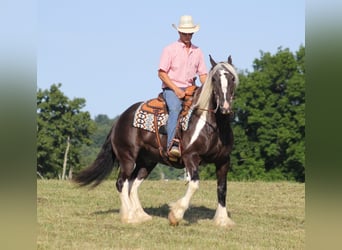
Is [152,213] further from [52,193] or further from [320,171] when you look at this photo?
[320,171]

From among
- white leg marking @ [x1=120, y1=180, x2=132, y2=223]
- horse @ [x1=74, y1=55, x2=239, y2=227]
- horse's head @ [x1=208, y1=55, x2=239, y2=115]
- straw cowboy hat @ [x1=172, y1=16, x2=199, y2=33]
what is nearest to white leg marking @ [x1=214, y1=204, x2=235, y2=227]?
horse @ [x1=74, y1=55, x2=239, y2=227]

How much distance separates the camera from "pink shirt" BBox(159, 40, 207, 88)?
9.44 m

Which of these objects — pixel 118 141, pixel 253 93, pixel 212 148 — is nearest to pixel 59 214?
pixel 118 141

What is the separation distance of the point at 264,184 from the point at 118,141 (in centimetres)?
806

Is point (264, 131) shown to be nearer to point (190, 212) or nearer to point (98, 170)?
point (190, 212)

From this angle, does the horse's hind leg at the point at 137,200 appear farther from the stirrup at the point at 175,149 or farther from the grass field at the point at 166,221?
the stirrup at the point at 175,149

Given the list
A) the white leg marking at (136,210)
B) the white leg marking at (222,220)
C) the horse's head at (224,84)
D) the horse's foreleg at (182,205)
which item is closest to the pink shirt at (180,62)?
the horse's head at (224,84)

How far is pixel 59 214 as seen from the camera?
1047cm

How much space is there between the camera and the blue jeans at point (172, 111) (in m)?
9.31

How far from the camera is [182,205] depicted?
29.0 feet

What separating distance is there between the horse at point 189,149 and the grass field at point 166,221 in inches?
14.5

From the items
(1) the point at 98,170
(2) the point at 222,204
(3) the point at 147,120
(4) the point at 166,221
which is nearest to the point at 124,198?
(4) the point at 166,221

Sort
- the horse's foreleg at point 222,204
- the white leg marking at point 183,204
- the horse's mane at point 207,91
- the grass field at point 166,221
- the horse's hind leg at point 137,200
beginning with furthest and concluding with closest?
the horse's hind leg at point 137,200 → the horse's foreleg at point 222,204 → the white leg marking at point 183,204 → the horse's mane at point 207,91 → the grass field at point 166,221

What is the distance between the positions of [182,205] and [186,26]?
2.76 m
